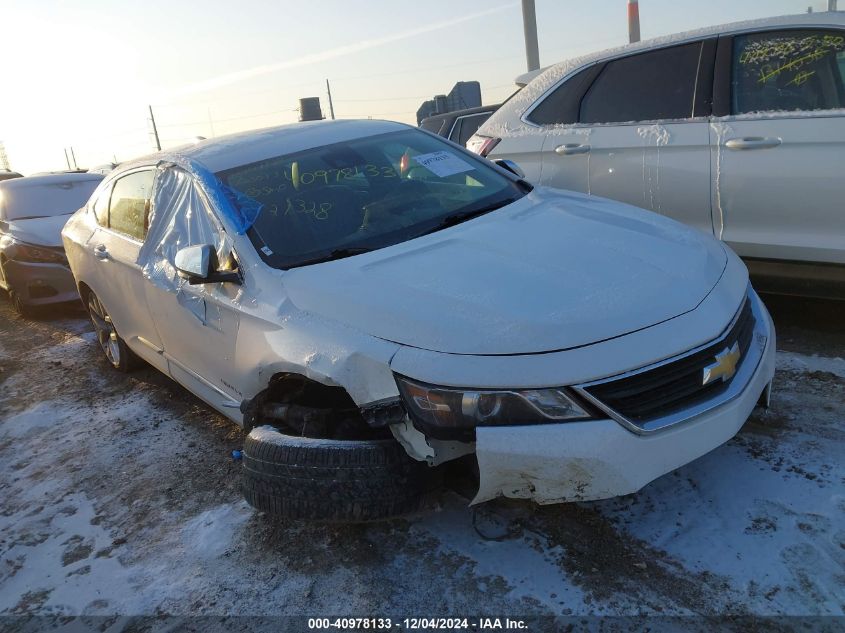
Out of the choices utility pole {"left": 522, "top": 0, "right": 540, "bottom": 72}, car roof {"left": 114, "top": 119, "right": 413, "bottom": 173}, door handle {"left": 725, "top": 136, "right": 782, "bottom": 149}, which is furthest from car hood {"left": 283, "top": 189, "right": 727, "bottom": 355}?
utility pole {"left": 522, "top": 0, "right": 540, "bottom": 72}

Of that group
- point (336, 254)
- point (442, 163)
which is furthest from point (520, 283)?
point (442, 163)

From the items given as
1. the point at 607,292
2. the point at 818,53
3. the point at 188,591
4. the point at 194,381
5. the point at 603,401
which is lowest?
the point at 188,591

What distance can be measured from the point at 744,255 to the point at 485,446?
2.53m

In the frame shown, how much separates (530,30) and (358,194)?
39.4 feet

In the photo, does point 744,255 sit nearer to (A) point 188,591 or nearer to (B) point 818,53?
(B) point 818,53

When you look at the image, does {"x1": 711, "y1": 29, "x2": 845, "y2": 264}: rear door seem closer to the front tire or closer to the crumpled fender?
the crumpled fender

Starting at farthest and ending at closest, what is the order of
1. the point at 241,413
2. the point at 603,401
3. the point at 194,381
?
the point at 194,381
the point at 241,413
the point at 603,401

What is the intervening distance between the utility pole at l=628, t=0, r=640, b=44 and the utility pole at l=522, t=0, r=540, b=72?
1822 millimetres

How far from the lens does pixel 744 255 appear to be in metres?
4.04

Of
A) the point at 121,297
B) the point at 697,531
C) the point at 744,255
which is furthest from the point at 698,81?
the point at 121,297

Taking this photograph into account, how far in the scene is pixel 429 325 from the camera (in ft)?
7.64

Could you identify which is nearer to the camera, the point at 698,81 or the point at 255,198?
the point at 255,198

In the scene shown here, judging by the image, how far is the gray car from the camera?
7.10 metres

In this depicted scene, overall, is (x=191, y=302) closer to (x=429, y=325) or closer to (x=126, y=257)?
(x=126, y=257)
